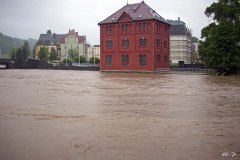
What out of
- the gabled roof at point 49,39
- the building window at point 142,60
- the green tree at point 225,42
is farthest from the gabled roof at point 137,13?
the gabled roof at point 49,39

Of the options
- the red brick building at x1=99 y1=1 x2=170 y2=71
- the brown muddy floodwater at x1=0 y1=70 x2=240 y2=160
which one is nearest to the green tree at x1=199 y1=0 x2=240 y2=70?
the red brick building at x1=99 y1=1 x2=170 y2=71

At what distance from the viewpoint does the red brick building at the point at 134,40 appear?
212 feet

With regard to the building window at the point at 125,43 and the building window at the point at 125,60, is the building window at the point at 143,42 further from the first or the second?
the building window at the point at 125,60

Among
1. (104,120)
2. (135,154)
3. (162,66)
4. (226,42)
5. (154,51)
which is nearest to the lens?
(135,154)

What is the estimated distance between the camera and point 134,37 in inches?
2611

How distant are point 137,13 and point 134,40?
5671mm

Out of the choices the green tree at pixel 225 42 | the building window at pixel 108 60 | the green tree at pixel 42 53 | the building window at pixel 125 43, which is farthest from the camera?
the green tree at pixel 42 53

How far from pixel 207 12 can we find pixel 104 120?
48.9 m

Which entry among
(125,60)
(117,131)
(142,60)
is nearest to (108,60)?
(125,60)

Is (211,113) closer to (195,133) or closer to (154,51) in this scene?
(195,133)

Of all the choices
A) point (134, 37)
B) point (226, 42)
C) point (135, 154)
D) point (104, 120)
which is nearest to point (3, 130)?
point (104, 120)

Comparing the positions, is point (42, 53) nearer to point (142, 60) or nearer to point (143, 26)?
point (142, 60)

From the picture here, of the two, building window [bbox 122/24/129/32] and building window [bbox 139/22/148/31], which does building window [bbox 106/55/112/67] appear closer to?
building window [bbox 122/24/129/32]

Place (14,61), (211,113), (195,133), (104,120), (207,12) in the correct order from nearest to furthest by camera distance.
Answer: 1. (195,133)
2. (104,120)
3. (211,113)
4. (207,12)
5. (14,61)
